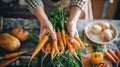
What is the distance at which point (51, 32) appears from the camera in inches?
56.4

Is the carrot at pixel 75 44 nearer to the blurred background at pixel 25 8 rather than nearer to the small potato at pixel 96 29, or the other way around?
the small potato at pixel 96 29

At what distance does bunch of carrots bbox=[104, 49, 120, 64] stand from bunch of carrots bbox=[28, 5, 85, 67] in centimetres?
19

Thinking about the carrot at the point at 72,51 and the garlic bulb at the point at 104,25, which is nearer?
the carrot at the point at 72,51

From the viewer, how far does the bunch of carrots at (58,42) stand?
1454 mm

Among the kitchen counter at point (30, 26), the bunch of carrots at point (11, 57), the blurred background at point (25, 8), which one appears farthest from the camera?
the blurred background at point (25, 8)

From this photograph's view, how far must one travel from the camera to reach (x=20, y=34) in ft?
5.60

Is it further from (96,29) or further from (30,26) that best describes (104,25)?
(30,26)

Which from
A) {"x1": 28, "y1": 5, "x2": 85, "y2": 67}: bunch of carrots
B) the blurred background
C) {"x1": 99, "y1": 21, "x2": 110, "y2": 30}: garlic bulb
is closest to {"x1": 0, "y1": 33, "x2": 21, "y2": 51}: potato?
{"x1": 28, "y1": 5, "x2": 85, "y2": 67}: bunch of carrots

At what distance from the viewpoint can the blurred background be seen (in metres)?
2.45

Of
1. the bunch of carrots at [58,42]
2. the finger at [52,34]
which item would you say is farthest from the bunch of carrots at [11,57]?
the finger at [52,34]

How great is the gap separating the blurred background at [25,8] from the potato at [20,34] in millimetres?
772

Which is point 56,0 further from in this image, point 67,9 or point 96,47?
point 96,47

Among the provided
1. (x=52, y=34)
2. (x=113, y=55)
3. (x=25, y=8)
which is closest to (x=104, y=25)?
(x=113, y=55)

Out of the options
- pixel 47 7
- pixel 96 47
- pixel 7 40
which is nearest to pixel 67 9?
pixel 47 7
